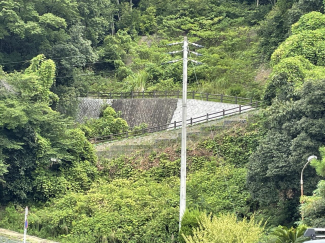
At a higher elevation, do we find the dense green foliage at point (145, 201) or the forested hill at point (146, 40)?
the forested hill at point (146, 40)

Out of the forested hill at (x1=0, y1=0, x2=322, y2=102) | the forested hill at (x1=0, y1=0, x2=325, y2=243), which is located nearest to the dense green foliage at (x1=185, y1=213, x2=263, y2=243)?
the forested hill at (x1=0, y1=0, x2=325, y2=243)

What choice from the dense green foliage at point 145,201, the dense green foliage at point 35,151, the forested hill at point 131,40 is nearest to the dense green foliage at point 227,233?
the dense green foliage at point 145,201

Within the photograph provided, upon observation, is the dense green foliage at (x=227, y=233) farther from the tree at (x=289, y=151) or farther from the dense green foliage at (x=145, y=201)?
the dense green foliage at (x=145, y=201)

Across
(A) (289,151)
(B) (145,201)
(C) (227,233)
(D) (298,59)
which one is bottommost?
(B) (145,201)

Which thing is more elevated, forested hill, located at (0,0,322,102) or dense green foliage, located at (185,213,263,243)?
forested hill, located at (0,0,322,102)

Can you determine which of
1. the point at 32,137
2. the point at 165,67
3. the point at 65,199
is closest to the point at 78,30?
the point at 165,67

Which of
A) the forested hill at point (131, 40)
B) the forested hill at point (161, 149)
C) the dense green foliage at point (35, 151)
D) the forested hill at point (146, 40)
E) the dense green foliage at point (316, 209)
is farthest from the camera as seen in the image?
the forested hill at point (131, 40)

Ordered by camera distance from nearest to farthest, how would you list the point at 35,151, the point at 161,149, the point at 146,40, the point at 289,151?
the point at 289,151
the point at 35,151
the point at 161,149
the point at 146,40

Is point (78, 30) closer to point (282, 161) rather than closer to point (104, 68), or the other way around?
point (104, 68)

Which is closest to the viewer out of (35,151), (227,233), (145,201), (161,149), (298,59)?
(227,233)

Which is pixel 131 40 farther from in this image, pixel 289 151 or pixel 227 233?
pixel 227 233

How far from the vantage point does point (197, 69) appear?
4616cm

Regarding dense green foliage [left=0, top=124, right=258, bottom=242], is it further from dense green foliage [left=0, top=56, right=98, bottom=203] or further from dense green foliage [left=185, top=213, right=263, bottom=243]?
dense green foliage [left=185, top=213, right=263, bottom=243]

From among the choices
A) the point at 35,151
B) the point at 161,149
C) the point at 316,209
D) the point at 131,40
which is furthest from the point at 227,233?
the point at 131,40
